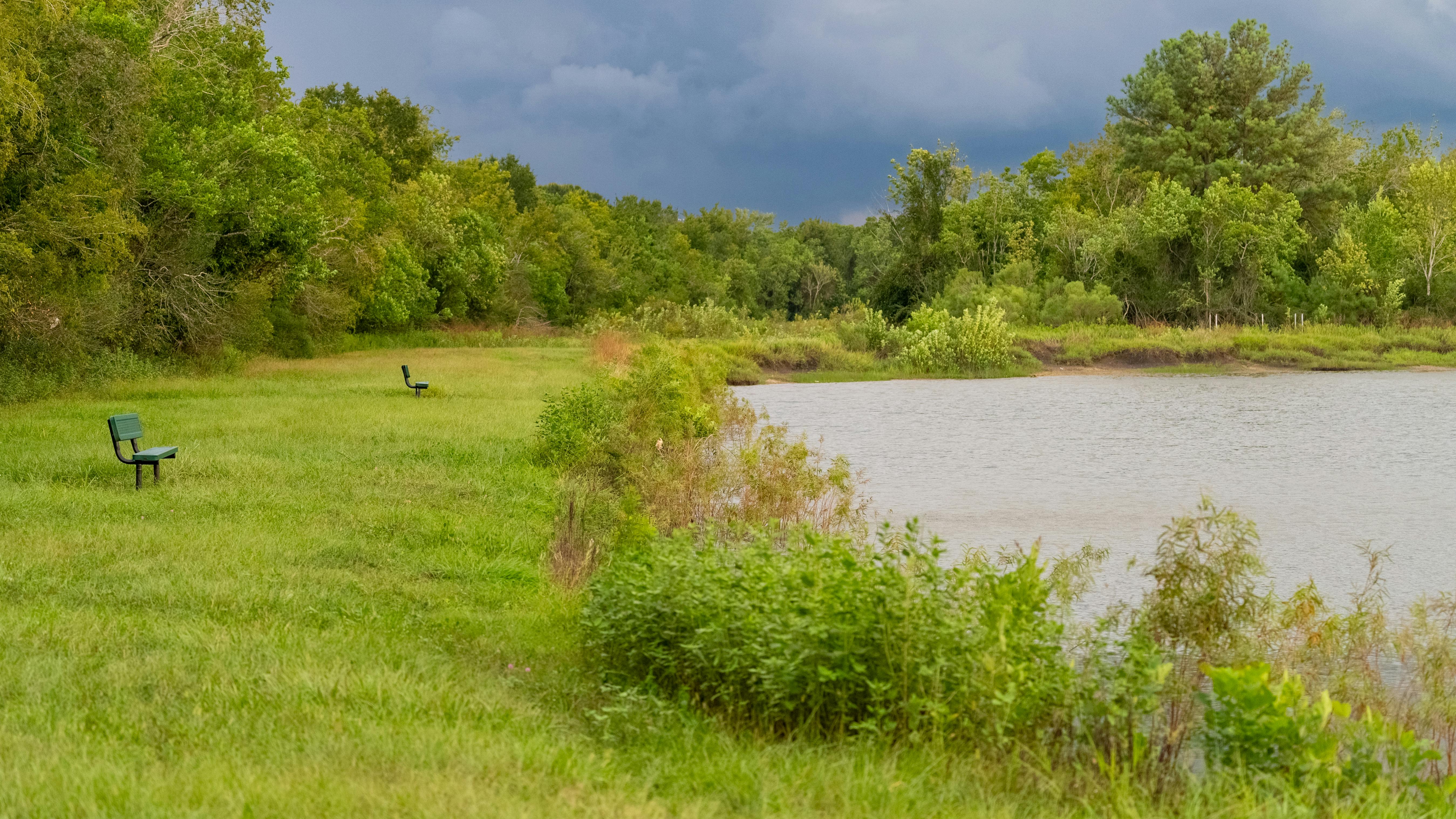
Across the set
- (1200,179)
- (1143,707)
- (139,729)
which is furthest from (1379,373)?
(139,729)

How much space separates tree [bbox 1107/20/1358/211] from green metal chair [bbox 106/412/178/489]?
60.1 meters

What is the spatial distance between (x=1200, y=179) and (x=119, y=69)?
56461 millimetres

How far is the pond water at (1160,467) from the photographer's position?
44.0 feet

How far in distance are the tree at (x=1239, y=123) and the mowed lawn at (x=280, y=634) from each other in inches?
2289

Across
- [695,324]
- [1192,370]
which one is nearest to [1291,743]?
[1192,370]

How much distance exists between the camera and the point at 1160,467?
20406mm

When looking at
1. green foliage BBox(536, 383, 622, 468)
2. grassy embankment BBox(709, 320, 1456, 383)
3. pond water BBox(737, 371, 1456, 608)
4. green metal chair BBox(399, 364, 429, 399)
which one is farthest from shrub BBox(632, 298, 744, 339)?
green foliage BBox(536, 383, 622, 468)

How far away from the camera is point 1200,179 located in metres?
65.6

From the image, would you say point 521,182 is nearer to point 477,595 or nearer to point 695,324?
point 695,324

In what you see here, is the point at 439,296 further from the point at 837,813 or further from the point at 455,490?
the point at 837,813

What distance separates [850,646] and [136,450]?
9.96 meters

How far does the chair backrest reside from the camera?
12.9 meters

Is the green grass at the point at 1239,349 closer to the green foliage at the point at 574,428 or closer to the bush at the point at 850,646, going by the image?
the green foliage at the point at 574,428

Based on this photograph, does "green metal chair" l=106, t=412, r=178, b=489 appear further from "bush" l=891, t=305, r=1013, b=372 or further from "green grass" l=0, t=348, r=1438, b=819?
"bush" l=891, t=305, r=1013, b=372
